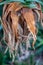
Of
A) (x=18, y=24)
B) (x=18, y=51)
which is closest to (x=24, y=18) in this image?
(x=18, y=24)

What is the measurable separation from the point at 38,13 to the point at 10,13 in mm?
161

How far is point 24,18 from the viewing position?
200 cm

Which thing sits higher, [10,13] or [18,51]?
[10,13]

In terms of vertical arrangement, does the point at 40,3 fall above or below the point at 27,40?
above

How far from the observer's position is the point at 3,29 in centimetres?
202

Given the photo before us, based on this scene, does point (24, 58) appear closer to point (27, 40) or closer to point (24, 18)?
point (27, 40)

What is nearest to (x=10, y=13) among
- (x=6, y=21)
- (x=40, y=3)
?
(x=6, y=21)

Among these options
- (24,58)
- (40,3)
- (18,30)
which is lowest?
(24,58)

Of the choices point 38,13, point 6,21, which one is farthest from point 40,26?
point 6,21

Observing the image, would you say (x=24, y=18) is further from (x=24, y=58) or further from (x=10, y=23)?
(x=24, y=58)

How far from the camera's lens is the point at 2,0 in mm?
1976

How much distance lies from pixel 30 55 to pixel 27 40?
9 cm

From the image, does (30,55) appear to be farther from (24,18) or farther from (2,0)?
(2,0)

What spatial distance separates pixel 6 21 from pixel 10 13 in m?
0.05
